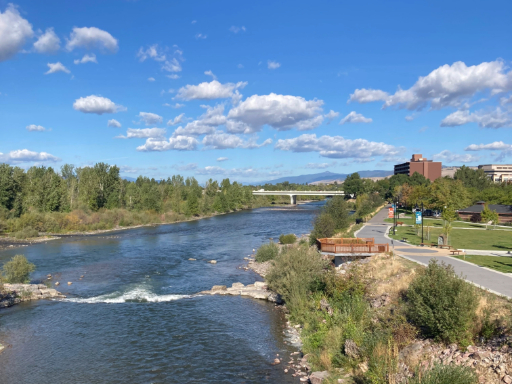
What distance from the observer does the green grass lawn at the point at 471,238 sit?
104 feet

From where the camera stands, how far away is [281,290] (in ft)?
83.5

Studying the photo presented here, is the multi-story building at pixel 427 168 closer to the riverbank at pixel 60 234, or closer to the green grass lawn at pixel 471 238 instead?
the riverbank at pixel 60 234

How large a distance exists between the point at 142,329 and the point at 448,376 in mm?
16799

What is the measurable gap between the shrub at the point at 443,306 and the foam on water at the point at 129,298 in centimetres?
1796

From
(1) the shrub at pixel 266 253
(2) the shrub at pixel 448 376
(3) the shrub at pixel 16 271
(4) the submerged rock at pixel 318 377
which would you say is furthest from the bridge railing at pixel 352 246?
(3) the shrub at pixel 16 271

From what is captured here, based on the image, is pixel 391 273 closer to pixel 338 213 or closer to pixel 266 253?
pixel 266 253

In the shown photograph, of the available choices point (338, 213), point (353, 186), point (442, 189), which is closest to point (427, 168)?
point (353, 186)

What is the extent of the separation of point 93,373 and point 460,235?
37131 mm

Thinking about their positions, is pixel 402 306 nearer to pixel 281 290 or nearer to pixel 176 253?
pixel 281 290

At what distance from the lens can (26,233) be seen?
5844 centimetres

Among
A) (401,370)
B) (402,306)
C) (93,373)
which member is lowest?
(93,373)

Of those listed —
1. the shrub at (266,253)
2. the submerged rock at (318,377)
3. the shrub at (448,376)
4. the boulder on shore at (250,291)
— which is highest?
the shrub at (448,376)

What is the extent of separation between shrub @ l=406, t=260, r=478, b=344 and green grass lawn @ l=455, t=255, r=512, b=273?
9.31 m

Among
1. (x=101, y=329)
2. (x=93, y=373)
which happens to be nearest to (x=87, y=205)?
(x=101, y=329)
